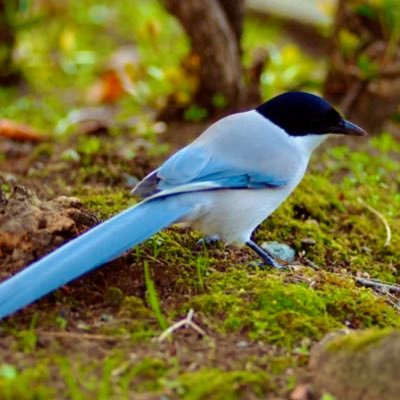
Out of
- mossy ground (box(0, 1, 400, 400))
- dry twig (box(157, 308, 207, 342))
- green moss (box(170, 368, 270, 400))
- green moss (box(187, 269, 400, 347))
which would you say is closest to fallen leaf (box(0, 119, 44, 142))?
mossy ground (box(0, 1, 400, 400))

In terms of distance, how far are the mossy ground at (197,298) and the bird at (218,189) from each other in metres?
0.17

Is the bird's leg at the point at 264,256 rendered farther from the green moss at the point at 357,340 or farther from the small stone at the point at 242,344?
the green moss at the point at 357,340

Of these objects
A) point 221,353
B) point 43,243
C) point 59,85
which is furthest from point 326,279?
point 59,85

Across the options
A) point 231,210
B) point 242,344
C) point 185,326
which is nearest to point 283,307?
point 242,344

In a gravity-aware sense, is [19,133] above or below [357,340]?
below

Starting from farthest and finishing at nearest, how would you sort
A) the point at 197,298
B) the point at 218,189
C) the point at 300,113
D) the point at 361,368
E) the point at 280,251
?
the point at 280,251 < the point at 300,113 < the point at 218,189 < the point at 197,298 < the point at 361,368

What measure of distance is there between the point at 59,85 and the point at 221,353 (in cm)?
496

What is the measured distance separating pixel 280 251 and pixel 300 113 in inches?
26.5

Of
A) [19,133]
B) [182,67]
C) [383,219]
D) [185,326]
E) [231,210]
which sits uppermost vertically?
[231,210]

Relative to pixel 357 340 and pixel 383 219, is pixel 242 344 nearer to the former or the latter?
pixel 357 340

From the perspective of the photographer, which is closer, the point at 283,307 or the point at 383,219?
the point at 283,307

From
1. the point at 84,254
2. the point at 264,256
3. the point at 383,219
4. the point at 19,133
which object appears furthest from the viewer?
the point at 19,133

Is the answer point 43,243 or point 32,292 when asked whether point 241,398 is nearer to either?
point 32,292

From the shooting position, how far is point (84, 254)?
3.23m
